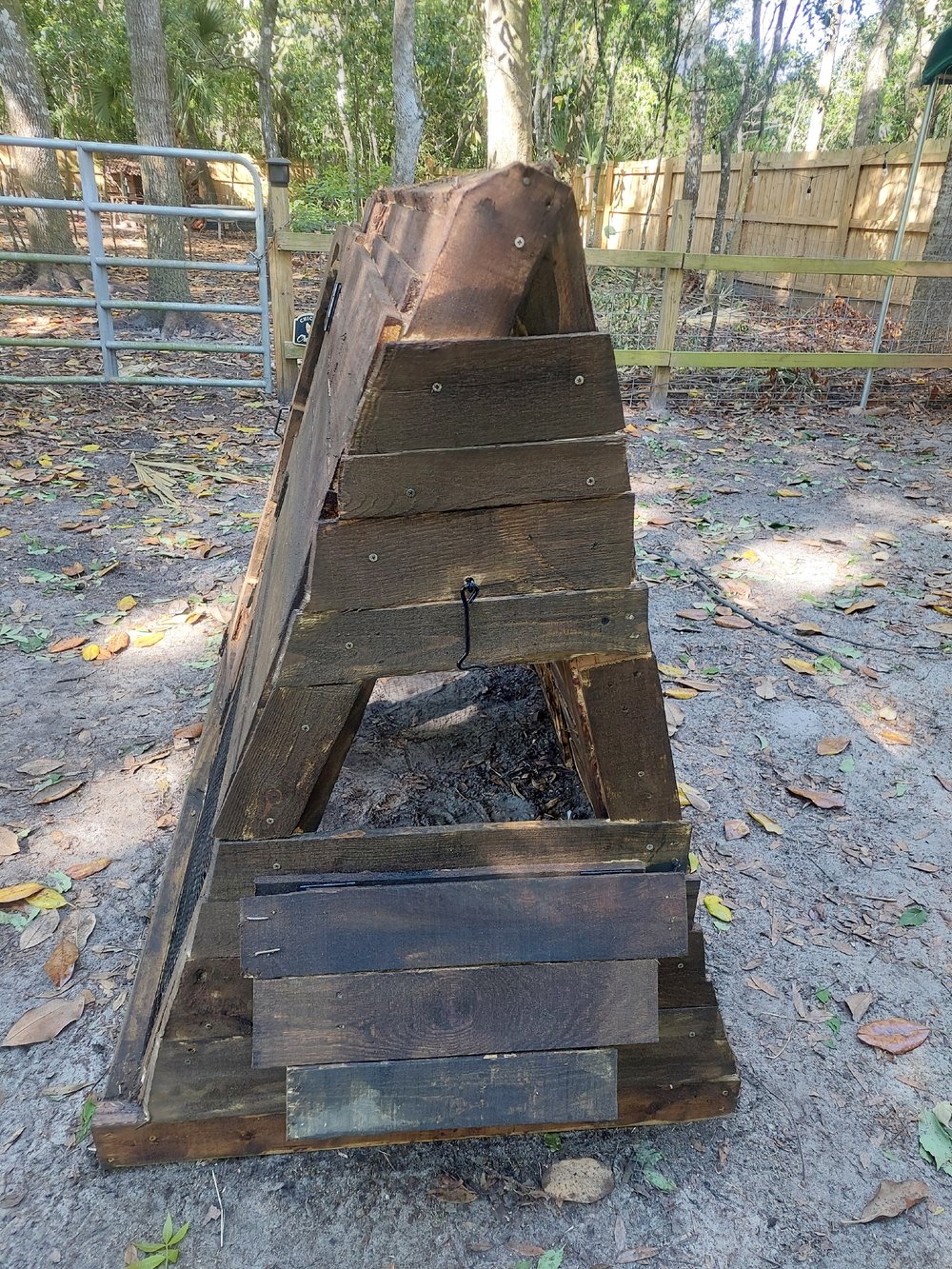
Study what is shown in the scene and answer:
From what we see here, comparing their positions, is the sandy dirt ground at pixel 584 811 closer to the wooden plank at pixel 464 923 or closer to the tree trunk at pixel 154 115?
the wooden plank at pixel 464 923

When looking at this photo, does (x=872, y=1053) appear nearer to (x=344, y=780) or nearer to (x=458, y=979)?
(x=458, y=979)

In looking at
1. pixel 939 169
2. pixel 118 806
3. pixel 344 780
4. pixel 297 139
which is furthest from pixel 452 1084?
pixel 297 139

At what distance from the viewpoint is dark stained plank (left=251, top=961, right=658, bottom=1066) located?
5.02 ft

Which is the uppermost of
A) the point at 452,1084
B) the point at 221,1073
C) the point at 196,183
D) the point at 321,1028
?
the point at 196,183

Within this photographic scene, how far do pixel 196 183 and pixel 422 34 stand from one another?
7.15m

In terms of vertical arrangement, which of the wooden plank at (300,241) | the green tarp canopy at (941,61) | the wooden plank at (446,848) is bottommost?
the wooden plank at (446,848)

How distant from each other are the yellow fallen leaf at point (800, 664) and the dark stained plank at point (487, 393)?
9.31ft

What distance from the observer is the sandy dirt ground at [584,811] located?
1701 mm

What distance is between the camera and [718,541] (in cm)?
520

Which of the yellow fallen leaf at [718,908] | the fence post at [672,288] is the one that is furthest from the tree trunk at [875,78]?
the yellow fallen leaf at [718,908]

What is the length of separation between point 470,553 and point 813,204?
14.5m

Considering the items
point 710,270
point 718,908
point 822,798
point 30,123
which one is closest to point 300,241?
point 710,270

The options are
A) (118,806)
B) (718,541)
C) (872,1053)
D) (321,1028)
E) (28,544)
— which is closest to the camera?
(321,1028)

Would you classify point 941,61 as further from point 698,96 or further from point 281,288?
point 698,96
